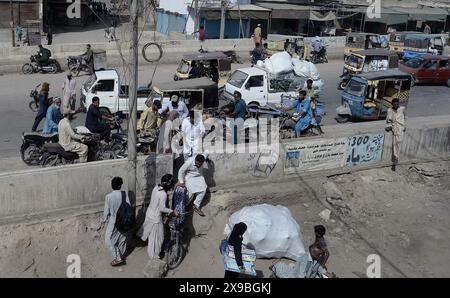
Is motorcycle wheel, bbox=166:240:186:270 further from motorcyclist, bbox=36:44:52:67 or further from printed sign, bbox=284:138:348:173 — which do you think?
motorcyclist, bbox=36:44:52:67

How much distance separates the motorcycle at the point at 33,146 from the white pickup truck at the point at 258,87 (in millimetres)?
7155

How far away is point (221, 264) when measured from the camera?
10211 millimetres

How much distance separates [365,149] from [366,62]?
1046cm

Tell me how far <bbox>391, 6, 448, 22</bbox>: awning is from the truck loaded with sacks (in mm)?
25921

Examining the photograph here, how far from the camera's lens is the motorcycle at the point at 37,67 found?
22734 mm

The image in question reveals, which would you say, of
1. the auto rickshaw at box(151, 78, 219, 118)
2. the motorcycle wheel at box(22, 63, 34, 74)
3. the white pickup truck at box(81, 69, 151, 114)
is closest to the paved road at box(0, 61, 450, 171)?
the motorcycle wheel at box(22, 63, 34, 74)

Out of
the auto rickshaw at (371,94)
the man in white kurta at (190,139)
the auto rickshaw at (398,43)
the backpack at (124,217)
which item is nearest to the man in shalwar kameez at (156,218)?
the backpack at (124,217)

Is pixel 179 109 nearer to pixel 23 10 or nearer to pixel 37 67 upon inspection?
pixel 37 67

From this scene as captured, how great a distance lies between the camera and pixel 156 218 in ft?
32.3

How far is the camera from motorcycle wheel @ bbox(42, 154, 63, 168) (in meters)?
11.5

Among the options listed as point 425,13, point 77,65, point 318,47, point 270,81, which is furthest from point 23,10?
point 425,13
